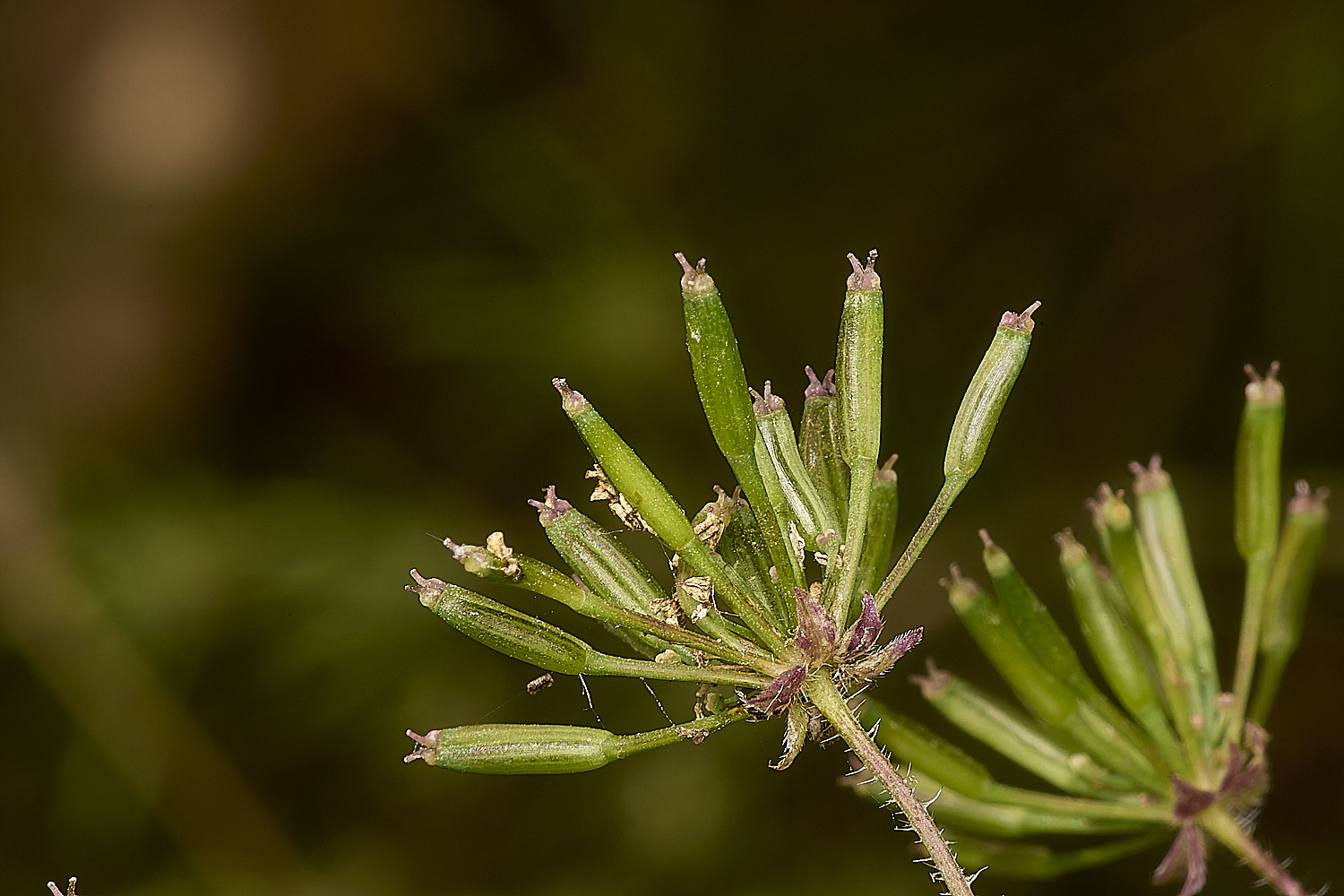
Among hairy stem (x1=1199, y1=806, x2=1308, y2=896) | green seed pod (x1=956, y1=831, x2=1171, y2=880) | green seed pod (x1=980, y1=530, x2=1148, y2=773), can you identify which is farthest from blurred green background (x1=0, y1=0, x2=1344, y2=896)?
hairy stem (x1=1199, y1=806, x2=1308, y2=896)

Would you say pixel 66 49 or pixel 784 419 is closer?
pixel 784 419

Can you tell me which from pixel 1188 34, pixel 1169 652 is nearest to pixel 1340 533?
pixel 1188 34

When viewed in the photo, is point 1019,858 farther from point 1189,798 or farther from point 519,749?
point 519,749

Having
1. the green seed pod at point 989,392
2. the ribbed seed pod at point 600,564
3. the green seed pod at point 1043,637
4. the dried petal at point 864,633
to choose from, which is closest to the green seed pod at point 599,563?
the ribbed seed pod at point 600,564

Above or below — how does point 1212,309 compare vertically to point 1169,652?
above

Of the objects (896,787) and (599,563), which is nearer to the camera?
(896,787)

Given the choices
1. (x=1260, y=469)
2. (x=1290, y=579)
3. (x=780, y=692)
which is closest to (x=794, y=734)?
(x=780, y=692)

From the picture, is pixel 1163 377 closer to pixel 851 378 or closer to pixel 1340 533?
pixel 1340 533
